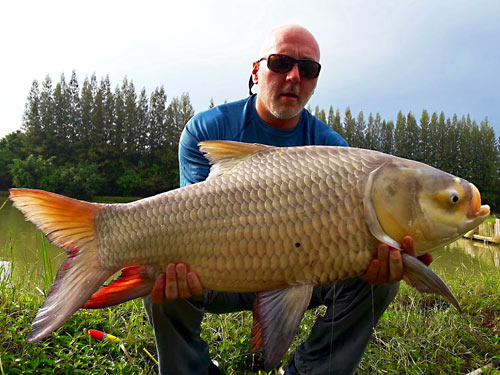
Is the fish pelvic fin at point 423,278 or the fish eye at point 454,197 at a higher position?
the fish eye at point 454,197

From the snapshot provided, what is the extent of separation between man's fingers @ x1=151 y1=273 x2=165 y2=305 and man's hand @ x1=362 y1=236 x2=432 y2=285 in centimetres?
62

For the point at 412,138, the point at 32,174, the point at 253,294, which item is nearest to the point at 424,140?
the point at 412,138

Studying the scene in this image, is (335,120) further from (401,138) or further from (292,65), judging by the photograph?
(292,65)

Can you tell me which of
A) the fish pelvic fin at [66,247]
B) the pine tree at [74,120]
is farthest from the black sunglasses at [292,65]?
the pine tree at [74,120]

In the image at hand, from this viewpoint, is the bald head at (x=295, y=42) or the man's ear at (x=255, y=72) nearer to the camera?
the bald head at (x=295, y=42)

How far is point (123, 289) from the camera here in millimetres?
1224

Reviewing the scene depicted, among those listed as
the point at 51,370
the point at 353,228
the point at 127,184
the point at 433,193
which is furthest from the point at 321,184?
the point at 127,184

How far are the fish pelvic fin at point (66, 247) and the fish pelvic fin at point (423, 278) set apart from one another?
891 mm

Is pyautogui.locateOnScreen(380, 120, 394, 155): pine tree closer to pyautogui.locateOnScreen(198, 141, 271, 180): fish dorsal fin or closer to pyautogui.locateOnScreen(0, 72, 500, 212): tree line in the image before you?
pyautogui.locateOnScreen(0, 72, 500, 212): tree line

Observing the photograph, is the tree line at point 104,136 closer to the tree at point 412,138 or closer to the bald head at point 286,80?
the tree at point 412,138

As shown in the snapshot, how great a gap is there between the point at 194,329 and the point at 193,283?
0.36 metres

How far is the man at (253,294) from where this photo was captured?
130 cm

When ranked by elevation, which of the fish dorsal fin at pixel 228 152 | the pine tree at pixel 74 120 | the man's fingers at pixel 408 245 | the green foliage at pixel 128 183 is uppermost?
the pine tree at pixel 74 120

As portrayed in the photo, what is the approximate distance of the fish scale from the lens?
44.0 inches
